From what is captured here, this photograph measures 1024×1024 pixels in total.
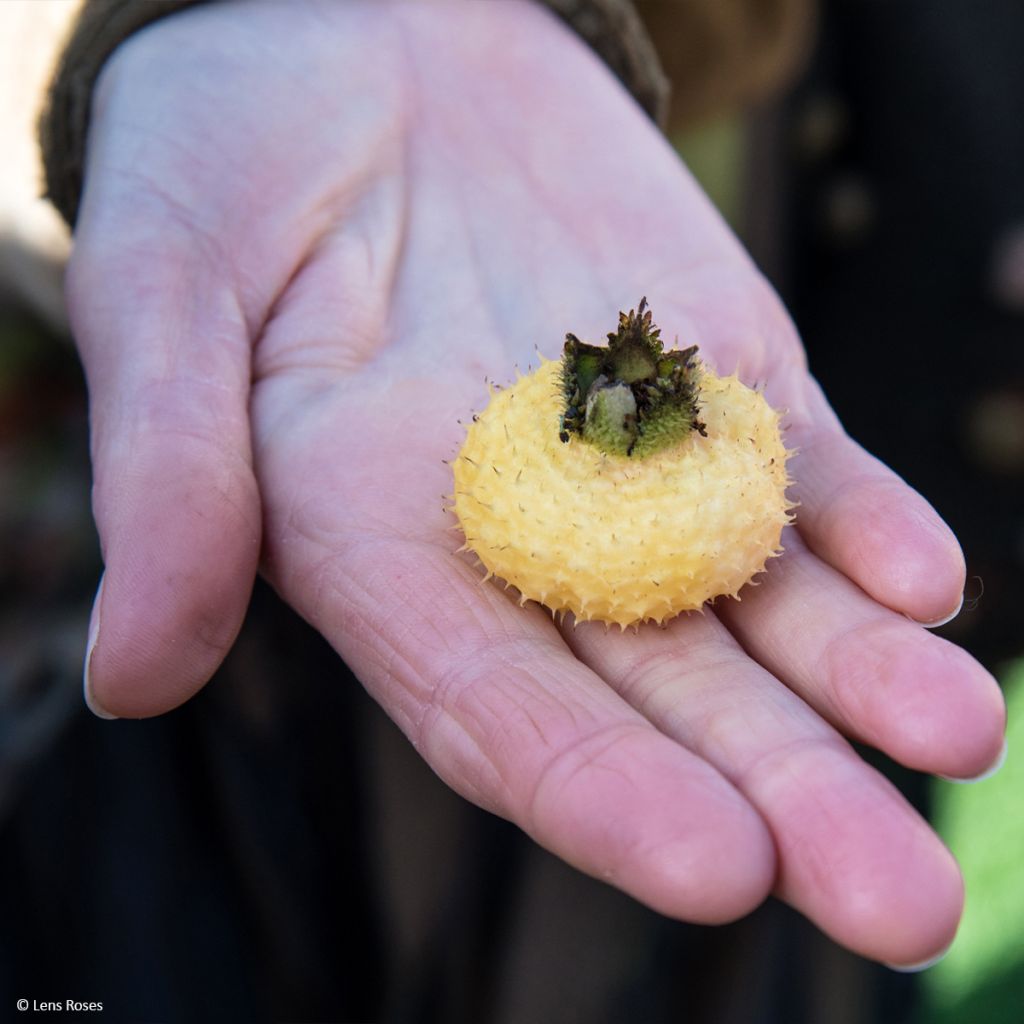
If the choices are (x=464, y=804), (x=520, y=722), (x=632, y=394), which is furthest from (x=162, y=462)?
(x=464, y=804)

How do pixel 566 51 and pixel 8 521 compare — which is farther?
pixel 8 521

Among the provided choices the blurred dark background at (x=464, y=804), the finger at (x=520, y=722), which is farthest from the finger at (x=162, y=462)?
the blurred dark background at (x=464, y=804)

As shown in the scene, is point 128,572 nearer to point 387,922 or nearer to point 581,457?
point 581,457

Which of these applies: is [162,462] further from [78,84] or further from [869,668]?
[78,84]

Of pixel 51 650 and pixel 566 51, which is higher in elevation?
pixel 566 51

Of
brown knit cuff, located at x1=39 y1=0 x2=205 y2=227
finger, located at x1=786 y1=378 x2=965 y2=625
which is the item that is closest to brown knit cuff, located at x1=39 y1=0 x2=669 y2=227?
brown knit cuff, located at x1=39 y1=0 x2=205 y2=227

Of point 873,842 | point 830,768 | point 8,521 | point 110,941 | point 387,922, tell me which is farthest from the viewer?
point 8,521

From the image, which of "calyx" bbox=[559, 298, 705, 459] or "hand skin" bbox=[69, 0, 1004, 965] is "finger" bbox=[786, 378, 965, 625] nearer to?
"hand skin" bbox=[69, 0, 1004, 965]

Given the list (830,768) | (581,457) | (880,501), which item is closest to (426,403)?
(581,457)
